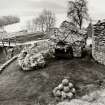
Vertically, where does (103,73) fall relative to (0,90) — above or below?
above

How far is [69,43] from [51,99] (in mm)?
4307

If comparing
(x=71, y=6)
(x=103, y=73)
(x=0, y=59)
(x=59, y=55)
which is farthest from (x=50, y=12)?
(x=103, y=73)

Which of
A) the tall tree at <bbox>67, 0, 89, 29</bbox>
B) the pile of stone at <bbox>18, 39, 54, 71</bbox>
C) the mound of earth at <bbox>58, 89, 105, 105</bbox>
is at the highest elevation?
the tall tree at <bbox>67, 0, 89, 29</bbox>

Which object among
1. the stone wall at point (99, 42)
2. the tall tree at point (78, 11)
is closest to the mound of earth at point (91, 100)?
the stone wall at point (99, 42)

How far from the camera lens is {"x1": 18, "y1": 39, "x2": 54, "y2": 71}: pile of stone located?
26.9 ft

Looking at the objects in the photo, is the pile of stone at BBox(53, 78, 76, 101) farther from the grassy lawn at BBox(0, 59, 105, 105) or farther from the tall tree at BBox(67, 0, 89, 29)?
the tall tree at BBox(67, 0, 89, 29)

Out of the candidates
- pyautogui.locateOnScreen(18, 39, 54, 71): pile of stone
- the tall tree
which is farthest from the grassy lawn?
the tall tree

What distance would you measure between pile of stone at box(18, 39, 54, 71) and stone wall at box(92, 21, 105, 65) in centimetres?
275

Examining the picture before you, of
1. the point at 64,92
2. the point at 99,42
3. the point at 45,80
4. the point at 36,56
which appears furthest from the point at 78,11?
the point at 64,92

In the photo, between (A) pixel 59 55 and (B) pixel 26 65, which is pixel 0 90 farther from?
(A) pixel 59 55

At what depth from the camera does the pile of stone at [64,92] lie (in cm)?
567

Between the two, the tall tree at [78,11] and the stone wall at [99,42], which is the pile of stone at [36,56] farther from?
the tall tree at [78,11]

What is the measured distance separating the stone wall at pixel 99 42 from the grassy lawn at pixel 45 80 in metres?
0.45

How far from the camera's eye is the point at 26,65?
27.2ft
